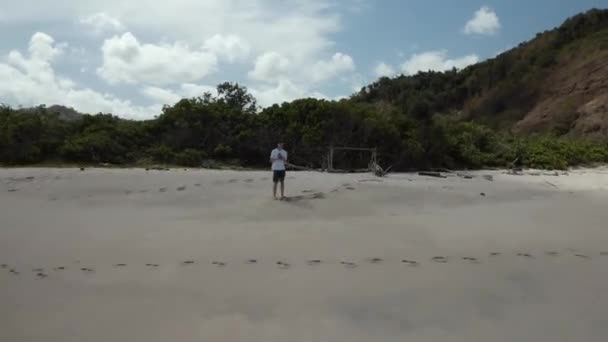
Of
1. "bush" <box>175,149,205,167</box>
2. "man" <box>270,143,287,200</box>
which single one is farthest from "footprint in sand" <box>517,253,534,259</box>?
"bush" <box>175,149,205,167</box>

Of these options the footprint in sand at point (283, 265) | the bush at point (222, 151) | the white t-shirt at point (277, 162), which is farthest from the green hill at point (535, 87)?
the footprint in sand at point (283, 265)

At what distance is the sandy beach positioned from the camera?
4.05m

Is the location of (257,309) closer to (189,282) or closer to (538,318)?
(189,282)

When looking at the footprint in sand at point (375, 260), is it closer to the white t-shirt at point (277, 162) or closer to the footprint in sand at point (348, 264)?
the footprint in sand at point (348, 264)

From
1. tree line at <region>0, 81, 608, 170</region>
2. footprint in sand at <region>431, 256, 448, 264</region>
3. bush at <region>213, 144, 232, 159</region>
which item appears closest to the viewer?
footprint in sand at <region>431, 256, 448, 264</region>

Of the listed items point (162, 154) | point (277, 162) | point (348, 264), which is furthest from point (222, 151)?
point (348, 264)

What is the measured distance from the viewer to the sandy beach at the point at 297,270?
4051 mm

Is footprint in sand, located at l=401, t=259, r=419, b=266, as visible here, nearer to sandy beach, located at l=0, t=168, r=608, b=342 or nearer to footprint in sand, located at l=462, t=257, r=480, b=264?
sandy beach, located at l=0, t=168, r=608, b=342

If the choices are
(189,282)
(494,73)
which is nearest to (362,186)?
(189,282)

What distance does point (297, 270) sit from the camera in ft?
18.0

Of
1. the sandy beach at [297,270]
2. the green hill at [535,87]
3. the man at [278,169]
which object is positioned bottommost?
the sandy beach at [297,270]

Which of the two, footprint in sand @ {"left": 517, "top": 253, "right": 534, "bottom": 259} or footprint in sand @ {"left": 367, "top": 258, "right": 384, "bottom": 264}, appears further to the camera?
footprint in sand @ {"left": 517, "top": 253, "right": 534, "bottom": 259}

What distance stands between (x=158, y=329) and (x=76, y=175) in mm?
11173

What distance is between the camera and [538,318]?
169 inches
